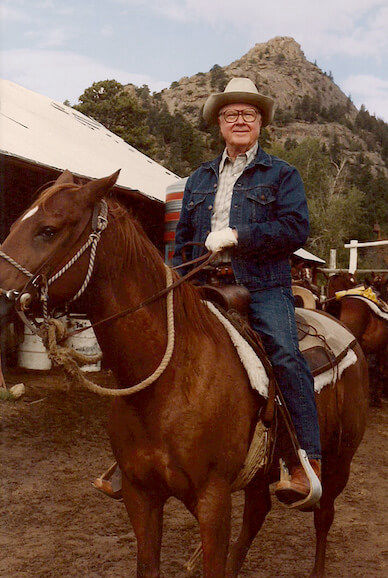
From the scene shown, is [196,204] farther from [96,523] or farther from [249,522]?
[96,523]

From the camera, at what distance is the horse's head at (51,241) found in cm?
192

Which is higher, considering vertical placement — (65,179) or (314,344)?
(65,179)

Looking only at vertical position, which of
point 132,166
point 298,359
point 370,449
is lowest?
point 370,449

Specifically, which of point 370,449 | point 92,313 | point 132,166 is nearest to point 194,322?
point 92,313

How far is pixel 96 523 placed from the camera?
4.16 meters

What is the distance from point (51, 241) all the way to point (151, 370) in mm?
657

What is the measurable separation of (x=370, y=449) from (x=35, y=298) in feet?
18.9

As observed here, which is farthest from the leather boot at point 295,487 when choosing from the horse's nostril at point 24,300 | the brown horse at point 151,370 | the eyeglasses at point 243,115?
the eyeglasses at point 243,115

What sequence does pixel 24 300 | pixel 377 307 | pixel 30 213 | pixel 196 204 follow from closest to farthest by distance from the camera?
pixel 24 300 → pixel 30 213 → pixel 196 204 → pixel 377 307

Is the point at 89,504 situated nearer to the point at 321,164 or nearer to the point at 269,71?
the point at 321,164

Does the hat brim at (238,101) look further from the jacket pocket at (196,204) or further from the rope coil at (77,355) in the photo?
the rope coil at (77,355)

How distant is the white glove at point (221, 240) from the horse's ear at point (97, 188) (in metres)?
0.63

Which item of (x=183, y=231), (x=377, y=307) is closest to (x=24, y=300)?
(x=183, y=231)

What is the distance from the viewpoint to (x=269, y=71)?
146625 mm
